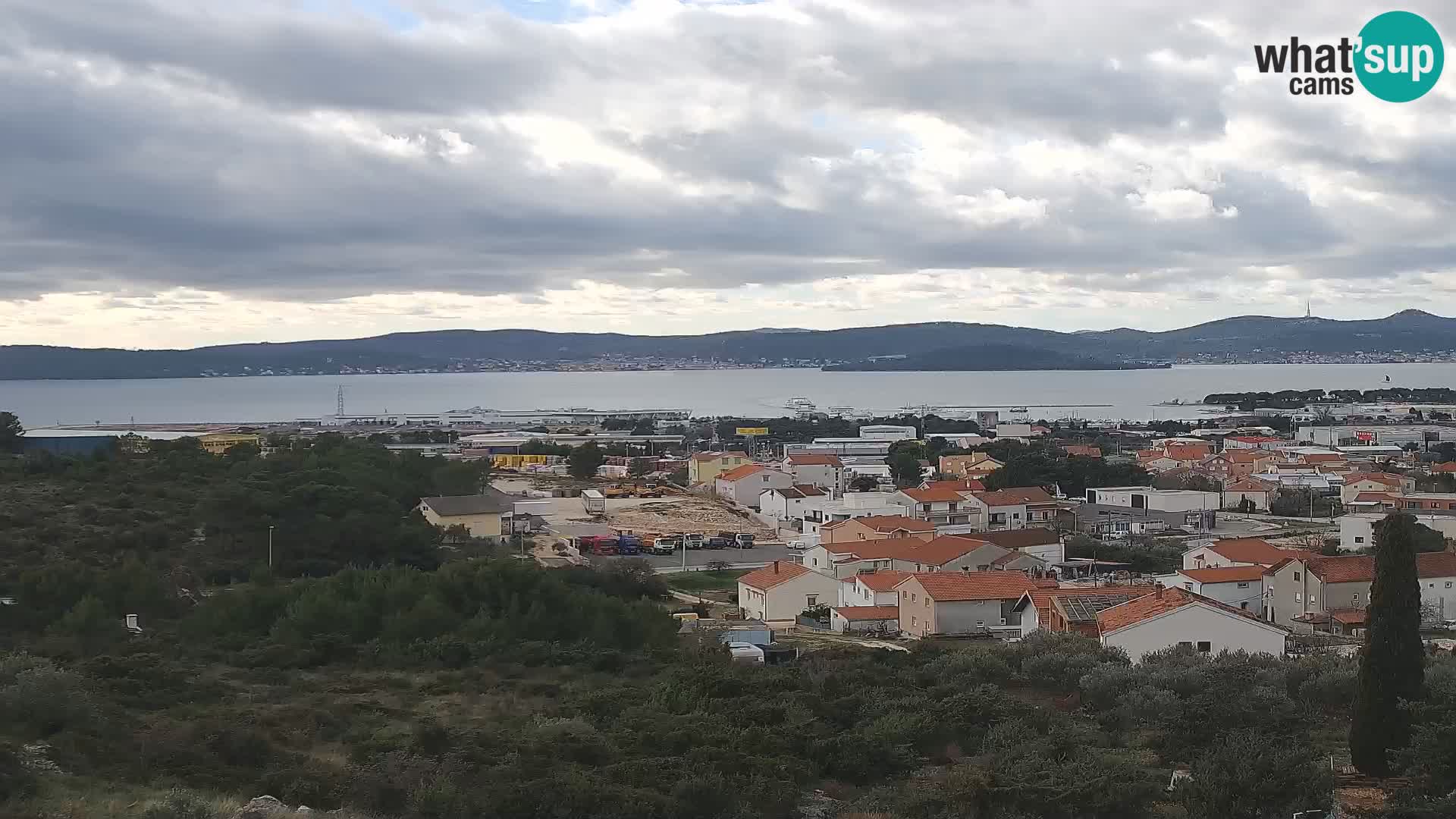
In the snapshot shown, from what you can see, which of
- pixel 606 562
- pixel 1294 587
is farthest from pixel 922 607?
pixel 606 562

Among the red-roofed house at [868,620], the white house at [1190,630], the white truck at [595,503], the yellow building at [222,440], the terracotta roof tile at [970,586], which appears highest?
the yellow building at [222,440]

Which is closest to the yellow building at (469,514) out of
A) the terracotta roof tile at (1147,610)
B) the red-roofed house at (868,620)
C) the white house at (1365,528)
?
the red-roofed house at (868,620)

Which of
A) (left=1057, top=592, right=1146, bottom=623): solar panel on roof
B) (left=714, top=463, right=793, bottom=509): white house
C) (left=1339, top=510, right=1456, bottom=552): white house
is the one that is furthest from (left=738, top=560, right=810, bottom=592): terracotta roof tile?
(left=714, top=463, right=793, bottom=509): white house

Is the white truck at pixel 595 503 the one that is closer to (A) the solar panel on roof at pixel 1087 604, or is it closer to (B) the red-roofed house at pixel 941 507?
(B) the red-roofed house at pixel 941 507

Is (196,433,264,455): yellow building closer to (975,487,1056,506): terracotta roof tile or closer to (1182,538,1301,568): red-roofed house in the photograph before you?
(975,487,1056,506): terracotta roof tile

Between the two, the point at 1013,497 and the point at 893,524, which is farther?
the point at 1013,497

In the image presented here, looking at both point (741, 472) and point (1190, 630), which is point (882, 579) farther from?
point (741, 472)

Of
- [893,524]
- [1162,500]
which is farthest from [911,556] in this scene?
[1162,500]
